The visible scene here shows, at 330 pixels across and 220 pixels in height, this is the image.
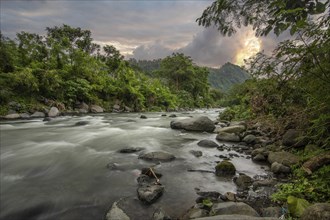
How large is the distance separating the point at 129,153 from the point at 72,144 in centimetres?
241

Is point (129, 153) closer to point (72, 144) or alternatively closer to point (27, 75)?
point (72, 144)

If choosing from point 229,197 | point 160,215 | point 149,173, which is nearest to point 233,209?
point 229,197

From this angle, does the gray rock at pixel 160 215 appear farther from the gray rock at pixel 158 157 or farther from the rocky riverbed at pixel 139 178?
the gray rock at pixel 158 157

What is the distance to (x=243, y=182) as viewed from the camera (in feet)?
14.6

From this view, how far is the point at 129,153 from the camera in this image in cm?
673

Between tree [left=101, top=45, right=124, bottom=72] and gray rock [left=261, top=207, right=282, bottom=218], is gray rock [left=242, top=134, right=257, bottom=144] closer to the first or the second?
gray rock [left=261, top=207, right=282, bottom=218]

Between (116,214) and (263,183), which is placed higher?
(263,183)

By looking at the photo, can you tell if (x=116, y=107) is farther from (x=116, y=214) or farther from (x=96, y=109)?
(x=116, y=214)

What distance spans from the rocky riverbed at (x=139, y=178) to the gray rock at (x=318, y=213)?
1.61 feet

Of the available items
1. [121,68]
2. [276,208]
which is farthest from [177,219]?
[121,68]

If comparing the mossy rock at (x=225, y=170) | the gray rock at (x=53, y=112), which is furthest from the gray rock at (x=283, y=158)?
the gray rock at (x=53, y=112)

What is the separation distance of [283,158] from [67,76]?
20.9 metres

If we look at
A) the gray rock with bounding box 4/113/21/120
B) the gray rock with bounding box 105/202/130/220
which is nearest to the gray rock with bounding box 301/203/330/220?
the gray rock with bounding box 105/202/130/220

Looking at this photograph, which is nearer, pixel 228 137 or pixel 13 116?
pixel 228 137
